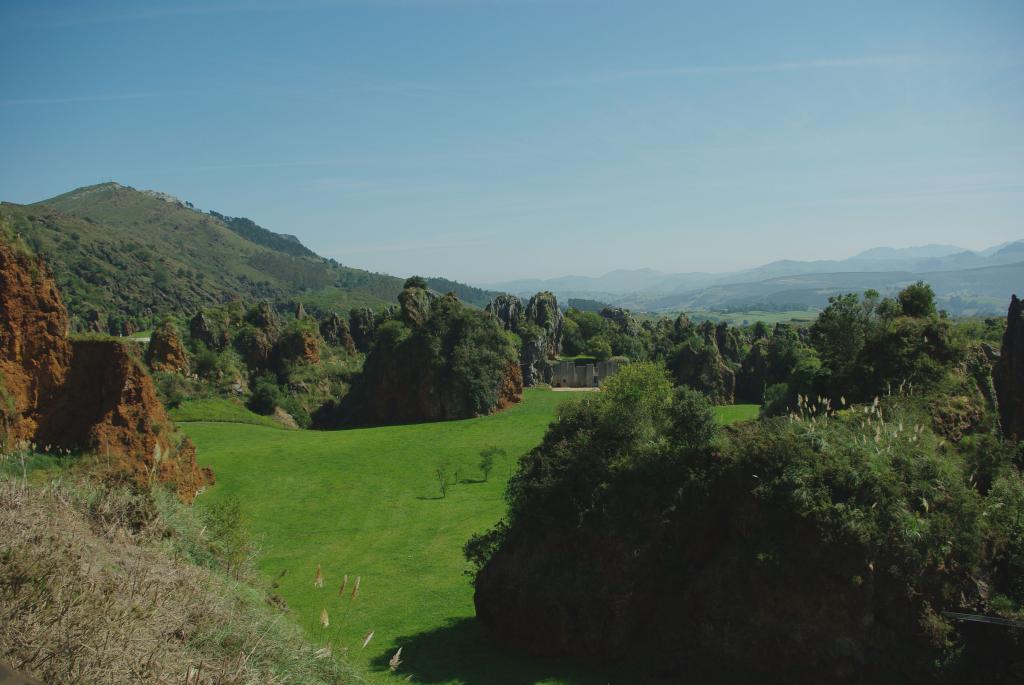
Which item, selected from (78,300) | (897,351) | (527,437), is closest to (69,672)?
(897,351)

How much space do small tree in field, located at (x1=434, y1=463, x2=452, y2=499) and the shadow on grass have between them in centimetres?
1569

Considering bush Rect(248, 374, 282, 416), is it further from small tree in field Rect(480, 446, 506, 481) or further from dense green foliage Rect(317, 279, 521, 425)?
small tree in field Rect(480, 446, 506, 481)

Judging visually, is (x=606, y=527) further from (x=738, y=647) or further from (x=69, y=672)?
(x=69, y=672)

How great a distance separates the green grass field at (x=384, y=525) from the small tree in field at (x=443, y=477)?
0.36 metres

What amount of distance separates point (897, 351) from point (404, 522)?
2297cm

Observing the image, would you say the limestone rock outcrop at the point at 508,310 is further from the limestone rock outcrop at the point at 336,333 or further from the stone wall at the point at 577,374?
the limestone rock outcrop at the point at 336,333

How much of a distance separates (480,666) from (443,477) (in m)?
19.9

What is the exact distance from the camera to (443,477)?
1396 inches

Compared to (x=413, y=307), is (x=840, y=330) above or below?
below

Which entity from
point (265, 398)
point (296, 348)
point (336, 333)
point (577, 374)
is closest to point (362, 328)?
point (336, 333)

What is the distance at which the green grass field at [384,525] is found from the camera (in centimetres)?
1634

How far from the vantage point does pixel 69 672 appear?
593cm

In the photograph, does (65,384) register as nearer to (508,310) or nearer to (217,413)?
(217,413)

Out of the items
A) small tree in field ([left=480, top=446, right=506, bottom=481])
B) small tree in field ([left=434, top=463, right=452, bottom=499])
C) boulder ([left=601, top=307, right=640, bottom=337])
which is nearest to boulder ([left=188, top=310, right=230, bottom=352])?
small tree in field ([left=434, top=463, right=452, bottom=499])
